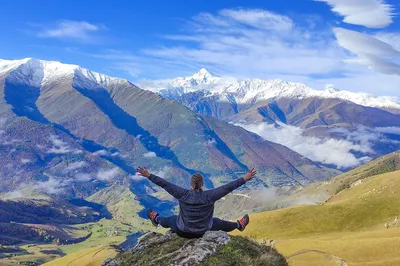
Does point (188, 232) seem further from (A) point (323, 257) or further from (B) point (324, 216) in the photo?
(B) point (324, 216)

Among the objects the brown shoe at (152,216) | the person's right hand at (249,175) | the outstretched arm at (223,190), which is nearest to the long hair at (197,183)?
the outstretched arm at (223,190)

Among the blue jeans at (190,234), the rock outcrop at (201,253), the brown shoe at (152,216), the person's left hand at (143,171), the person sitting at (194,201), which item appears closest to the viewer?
the rock outcrop at (201,253)

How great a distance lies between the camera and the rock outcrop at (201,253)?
19906 millimetres

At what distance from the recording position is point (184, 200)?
852 inches

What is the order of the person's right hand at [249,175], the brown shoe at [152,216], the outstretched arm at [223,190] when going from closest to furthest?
the outstretched arm at [223,190]
the person's right hand at [249,175]
the brown shoe at [152,216]

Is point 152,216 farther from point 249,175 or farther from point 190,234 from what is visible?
point 249,175

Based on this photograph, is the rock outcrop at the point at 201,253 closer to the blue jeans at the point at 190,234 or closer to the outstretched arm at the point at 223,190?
the blue jeans at the point at 190,234

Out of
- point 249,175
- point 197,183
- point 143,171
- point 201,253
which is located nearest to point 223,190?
point 197,183

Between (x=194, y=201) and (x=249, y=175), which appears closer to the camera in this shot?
(x=194, y=201)

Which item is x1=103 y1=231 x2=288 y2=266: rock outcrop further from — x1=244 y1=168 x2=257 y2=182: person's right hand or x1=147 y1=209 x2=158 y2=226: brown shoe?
x1=244 y1=168 x2=257 y2=182: person's right hand

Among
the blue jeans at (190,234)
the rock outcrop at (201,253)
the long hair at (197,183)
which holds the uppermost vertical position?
the long hair at (197,183)

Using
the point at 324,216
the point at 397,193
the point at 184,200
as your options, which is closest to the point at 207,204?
the point at 184,200

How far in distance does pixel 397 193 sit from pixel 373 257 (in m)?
82.6

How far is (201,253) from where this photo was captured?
20.1 metres
